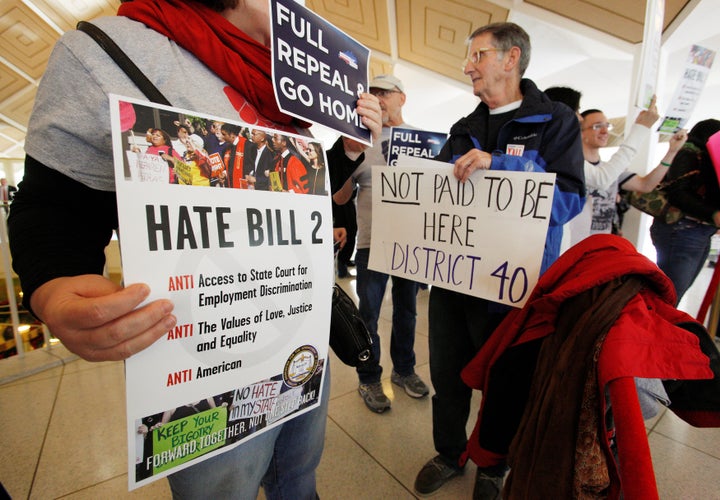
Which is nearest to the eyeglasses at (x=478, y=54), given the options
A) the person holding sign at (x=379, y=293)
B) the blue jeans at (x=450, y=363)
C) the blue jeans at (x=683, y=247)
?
the person holding sign at (x=379, y=293)

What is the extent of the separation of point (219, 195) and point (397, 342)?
1723 mm

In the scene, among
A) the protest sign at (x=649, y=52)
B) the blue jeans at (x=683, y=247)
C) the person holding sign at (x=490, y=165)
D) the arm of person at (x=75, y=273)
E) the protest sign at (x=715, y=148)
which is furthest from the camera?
the blue jeans at (x=683, y=247)

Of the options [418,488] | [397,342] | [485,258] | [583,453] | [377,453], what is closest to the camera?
[583,453]

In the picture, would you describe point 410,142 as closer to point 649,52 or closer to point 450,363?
point 649,52

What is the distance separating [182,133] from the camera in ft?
1.48

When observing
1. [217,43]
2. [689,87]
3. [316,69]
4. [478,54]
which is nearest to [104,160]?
[217,43]

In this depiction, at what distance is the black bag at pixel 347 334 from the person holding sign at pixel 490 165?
18.7 inches

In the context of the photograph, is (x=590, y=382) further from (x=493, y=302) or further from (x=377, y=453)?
(x=377, y=453)

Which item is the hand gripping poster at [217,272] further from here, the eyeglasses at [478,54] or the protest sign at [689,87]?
the protest sign at [689,87]

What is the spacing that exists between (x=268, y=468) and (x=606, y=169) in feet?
6.52

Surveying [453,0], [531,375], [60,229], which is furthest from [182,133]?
[453,0]

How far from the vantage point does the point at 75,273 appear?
18.2 inches

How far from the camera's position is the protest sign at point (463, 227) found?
965mm

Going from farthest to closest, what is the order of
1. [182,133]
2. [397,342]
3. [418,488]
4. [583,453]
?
[397,342] < [418,488] < [583,453] < [182,133]
